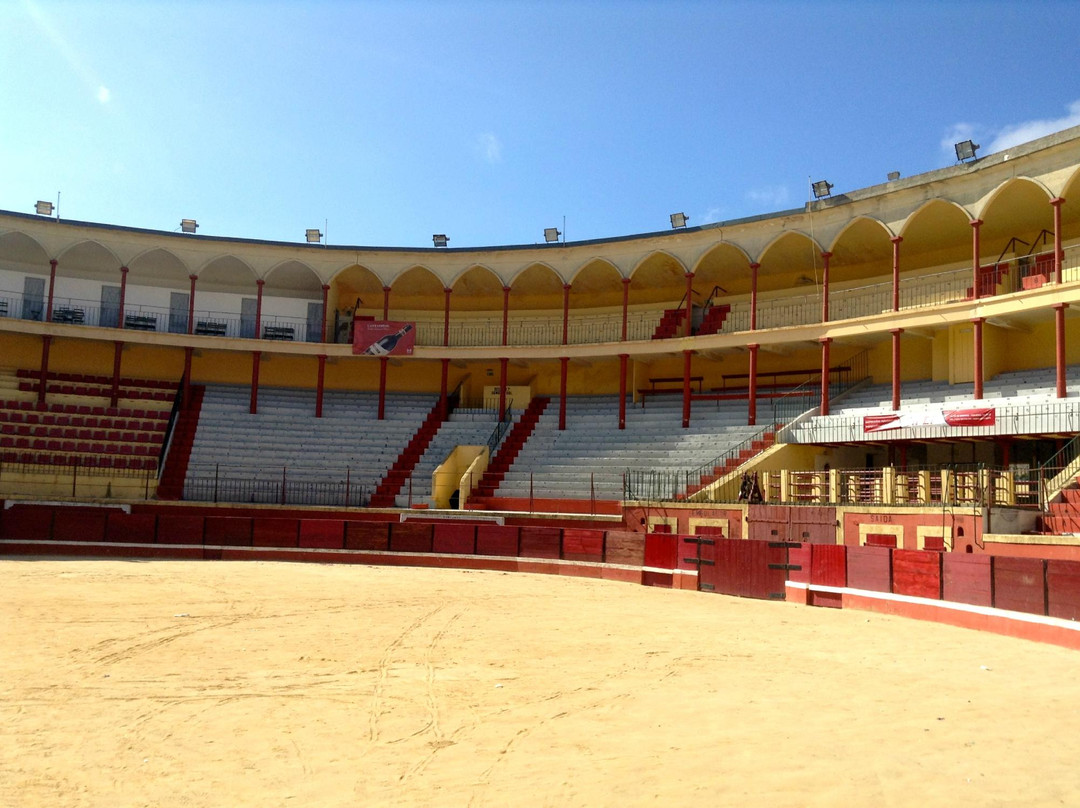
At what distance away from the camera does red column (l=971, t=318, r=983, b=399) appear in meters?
24.5

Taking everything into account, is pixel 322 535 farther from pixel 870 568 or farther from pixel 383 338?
pixel 870 568

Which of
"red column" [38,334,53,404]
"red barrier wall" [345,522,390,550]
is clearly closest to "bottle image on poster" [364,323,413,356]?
"red column" [38,334,53,404]

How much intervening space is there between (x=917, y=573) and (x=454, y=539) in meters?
11.8

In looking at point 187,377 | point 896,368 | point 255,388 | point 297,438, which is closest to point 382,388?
point 297,438

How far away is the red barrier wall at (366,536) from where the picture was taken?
78.8 feet

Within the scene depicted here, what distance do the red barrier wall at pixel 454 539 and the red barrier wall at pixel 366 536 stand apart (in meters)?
1.29

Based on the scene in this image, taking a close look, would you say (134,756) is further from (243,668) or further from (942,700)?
(942,700)

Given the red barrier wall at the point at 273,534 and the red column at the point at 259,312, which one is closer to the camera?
the red barrier wall at the point at 273,534

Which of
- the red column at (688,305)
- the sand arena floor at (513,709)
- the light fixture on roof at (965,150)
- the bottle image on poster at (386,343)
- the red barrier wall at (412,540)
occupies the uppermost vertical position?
the light fixture on roof at (965,150)

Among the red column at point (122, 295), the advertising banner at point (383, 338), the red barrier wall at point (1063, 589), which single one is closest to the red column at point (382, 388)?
the advertising banner at point (383, 338)

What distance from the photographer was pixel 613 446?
30.1 metres

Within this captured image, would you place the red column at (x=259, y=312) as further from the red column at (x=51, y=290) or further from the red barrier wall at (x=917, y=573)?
the red barrier wall at (x=917, y=573)

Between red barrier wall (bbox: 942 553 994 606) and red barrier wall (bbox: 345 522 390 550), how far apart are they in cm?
1380

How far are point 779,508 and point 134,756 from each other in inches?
690
